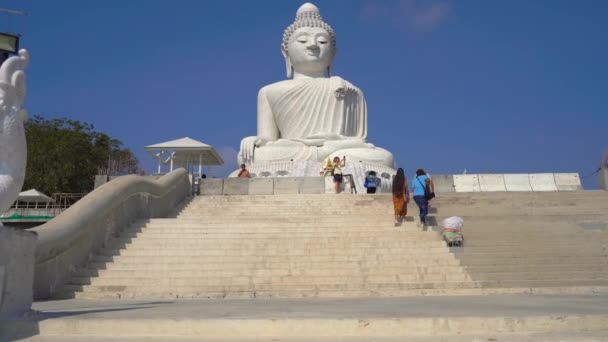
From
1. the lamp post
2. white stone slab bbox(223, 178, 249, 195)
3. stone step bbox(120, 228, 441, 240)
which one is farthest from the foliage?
stone step bbox(120, 228, 441, 240)

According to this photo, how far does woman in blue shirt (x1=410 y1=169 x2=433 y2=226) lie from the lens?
848cm

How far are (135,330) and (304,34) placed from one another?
58.4 feet

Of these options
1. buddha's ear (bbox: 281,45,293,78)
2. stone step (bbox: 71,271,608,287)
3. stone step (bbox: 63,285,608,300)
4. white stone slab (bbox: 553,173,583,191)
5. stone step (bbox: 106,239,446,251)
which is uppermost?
buddha's ear (bbox: 281,45,293,78)

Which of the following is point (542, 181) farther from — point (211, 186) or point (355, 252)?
point (355, 252)

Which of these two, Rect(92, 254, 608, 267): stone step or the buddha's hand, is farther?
the buddha's hand

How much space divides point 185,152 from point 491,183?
31.9ft

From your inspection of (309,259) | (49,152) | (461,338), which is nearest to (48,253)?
(309,259)

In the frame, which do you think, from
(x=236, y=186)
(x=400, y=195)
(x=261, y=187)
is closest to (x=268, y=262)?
(x=400, y=195)

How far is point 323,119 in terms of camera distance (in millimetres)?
18938

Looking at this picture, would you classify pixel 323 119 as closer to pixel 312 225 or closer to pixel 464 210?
pixel 464 210

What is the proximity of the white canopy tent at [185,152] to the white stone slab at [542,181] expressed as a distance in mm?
9527

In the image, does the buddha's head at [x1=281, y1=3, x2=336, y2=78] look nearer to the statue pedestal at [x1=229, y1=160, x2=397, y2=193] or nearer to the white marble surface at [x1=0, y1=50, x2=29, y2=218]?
the statue pedestal at [x1=229, y1=160, x2=397, y2=193]

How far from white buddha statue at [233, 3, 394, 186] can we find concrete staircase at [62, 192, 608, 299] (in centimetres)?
778

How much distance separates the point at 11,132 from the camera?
3.65 meters
